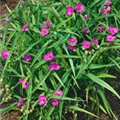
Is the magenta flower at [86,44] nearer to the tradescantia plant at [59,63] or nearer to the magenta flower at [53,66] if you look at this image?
the tradescantia plant at [59,63]

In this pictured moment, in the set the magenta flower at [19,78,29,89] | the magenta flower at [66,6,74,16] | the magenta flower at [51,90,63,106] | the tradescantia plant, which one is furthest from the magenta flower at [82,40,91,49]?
the magenta flower at [19,78,29,89]

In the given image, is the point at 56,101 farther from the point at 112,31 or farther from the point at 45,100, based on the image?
the point at 112,31

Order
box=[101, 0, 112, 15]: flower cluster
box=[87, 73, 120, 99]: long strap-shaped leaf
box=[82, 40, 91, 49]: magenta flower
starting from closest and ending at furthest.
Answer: box=[87, 73, 120, 99]: long strap-shaped leaf < box=[82, 40, 91, 49]: magenta flower < box=[101, 0, 112, 15]: flower cluster

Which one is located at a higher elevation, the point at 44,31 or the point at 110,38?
the point at 44,31

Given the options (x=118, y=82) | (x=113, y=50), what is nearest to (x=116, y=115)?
(x=118, y=82)

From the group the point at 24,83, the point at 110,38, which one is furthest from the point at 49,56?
the point at 110,38

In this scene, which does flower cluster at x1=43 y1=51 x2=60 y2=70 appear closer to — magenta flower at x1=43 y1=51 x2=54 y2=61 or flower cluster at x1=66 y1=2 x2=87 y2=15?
magenta flower at x1=43 y1=51 x2=54 y2=61

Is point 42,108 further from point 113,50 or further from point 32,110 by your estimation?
point 113,50

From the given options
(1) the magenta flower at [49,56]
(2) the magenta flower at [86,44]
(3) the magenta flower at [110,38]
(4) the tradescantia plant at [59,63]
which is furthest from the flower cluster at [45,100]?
(3) the magenta flower at [110,38]
